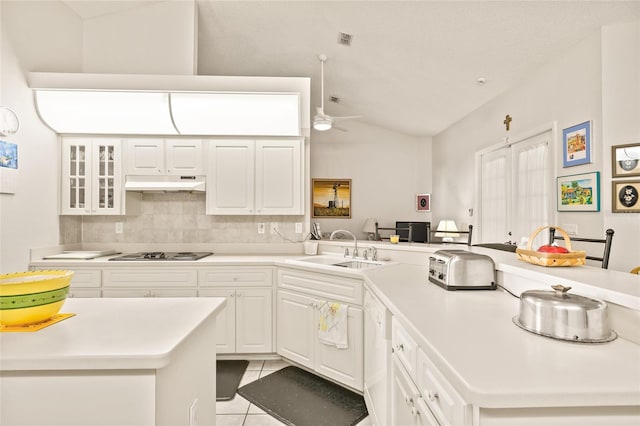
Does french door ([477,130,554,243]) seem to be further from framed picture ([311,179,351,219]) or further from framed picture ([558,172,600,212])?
framed picture ([311,179,351,219])

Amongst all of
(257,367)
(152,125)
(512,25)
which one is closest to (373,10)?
(512,25)

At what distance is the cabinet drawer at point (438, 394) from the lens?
2.40 feet

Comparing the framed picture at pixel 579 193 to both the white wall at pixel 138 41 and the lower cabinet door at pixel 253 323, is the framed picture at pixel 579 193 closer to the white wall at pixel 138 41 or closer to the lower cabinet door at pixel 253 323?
the lower cabinet door at pixel 253 323

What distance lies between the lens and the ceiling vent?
3295mm

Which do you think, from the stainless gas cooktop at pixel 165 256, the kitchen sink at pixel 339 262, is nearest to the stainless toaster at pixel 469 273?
the kitchen sink at pixel 339 262

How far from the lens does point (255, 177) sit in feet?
10.4

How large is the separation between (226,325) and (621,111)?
3756mm

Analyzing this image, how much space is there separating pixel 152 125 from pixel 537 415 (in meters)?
3.41

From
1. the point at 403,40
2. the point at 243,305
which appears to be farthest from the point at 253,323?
the point at 403,40

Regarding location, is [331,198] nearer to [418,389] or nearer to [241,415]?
[241,415]

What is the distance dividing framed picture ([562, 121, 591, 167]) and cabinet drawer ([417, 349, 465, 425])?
9.43ft

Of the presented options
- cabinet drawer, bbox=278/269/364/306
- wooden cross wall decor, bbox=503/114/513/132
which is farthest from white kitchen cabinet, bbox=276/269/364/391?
wooden cross wall decor, bbox=503/114/513/132

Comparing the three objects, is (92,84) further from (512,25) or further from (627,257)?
(627,257)

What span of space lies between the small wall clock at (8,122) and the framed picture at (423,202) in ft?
19.4
